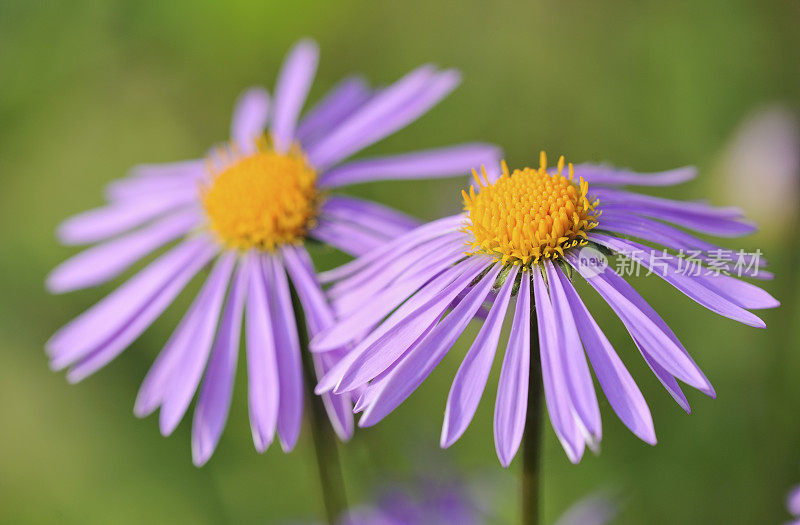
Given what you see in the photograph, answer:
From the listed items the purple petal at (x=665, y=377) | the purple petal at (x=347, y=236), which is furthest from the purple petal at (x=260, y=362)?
the purple petal at (x=665, y=377)

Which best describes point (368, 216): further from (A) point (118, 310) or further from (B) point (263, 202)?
(A) point (118, 310)

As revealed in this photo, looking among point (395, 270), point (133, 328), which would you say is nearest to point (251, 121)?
point (133, 328)

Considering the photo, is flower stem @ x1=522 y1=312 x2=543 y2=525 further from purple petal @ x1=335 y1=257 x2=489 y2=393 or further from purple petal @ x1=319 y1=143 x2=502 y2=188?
purple petal @ x1=319 y1=143 x2=502 y2=188

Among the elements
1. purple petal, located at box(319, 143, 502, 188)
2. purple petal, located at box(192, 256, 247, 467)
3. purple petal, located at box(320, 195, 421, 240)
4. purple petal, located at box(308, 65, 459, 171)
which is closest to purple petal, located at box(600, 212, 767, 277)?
purple petal, located at box(319, 143, 502, 188)

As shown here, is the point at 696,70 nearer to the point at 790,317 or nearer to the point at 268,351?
the point at 790,317

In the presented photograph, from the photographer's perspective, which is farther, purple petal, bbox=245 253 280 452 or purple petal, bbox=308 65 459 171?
purple petal, bbox=308 65 459 171

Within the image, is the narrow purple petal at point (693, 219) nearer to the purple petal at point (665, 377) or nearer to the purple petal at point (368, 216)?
the purple petal at point (665, 377)
